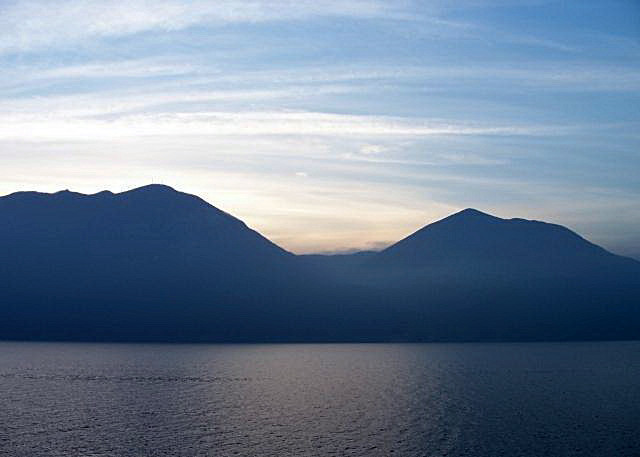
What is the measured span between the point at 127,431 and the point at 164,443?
8765 mm

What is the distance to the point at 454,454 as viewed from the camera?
63000 millimetres

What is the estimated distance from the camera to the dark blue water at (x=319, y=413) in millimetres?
65938

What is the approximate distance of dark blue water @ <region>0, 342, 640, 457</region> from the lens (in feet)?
216

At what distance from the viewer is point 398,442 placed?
6831 cm

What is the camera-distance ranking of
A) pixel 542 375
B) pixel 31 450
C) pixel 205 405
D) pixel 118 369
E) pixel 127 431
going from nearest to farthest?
pixel 31 450
pixel 127 431
pixel 205 405
pixel 542 375
pixel 118 369

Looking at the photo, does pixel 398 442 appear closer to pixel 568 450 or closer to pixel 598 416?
pixel 568 450

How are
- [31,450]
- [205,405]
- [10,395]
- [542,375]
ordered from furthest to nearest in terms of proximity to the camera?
[542,375] < [10,395] < [205,405] < [31,450]

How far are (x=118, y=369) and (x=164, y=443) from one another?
109 metres

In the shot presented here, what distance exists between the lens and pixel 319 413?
88.8 m

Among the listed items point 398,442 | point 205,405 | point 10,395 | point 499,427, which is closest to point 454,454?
point 398,442

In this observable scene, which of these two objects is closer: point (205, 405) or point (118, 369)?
point (205, 405)

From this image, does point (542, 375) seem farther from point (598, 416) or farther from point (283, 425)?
point (283, 425)

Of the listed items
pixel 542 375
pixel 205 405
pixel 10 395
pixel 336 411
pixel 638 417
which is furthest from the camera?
pixel 542 375

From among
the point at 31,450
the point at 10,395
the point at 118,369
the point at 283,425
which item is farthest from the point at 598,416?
the point at 118,369
